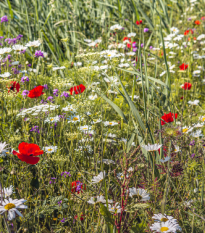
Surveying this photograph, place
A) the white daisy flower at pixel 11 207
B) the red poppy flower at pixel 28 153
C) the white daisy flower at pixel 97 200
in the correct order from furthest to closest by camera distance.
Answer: the red poppy flower at pixel 28 153, the white daisy flower at pixel 97 200, the white daisy flower at pixel 11 207

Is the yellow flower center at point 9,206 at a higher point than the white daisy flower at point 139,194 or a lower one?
higher

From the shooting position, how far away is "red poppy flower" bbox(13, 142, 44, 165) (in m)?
0.99

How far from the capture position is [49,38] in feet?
11.1

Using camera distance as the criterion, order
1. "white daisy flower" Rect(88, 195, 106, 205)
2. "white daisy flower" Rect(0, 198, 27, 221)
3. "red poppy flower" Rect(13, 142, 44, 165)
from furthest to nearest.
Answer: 1. "red poppy flower" Rect(13, 142, 44, 165)
2. "white daisy flower" Rect(88, 195, 106, 205)
3. "white daisy flower" Rect(0, 198, 27, 221)

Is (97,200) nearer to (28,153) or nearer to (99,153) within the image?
(28,153)

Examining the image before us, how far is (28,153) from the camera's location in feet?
3.39

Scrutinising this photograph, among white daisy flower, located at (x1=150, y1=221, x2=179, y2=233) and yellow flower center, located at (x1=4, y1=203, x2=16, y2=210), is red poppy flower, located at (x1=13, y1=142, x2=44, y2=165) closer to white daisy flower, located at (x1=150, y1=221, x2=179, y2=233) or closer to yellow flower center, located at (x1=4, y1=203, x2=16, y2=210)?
yellow flower center, located at (x1=4, y1=203, x2=16, y2=210)

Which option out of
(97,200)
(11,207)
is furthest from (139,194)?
(11,207)

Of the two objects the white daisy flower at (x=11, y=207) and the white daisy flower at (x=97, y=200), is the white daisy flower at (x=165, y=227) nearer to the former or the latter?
the white daisy flower at (x=97, y=200)

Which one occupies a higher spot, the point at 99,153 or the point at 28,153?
the point at 28,153

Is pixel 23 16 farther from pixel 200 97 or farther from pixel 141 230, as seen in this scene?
pixel 141 230

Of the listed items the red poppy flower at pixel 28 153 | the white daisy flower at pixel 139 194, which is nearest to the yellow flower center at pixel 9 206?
the red poppy flower at pixel 28 153

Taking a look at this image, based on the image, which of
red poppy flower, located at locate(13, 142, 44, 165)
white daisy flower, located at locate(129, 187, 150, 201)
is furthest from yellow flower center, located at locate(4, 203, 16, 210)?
white daisy flower, located at locate(129, 187, 150, 201)

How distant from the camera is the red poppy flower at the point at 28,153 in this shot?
987 millimetres
